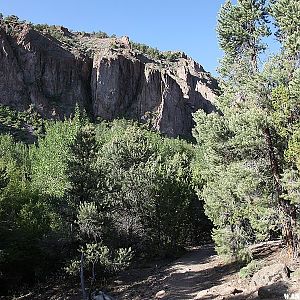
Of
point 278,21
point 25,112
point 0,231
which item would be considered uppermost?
point 25,112

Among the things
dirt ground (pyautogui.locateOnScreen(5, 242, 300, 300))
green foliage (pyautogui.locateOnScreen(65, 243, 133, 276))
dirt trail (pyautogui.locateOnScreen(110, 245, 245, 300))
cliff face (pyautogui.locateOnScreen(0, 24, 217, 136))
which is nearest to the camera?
dirt ground (pyautogui.locateOnScreen(5, 242, 300, 300))

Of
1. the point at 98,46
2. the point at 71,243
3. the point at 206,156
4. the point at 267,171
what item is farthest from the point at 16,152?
the point at 98,46

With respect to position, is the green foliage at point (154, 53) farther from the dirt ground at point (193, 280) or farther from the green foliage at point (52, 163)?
the dirt ground at point (193, 280)

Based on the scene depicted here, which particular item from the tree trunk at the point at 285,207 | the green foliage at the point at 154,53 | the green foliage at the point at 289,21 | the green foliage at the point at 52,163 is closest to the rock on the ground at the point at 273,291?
the tree trunk at the point at 285,207

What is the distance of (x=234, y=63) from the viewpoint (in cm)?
1600

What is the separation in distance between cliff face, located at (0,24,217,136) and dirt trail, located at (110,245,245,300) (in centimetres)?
6795

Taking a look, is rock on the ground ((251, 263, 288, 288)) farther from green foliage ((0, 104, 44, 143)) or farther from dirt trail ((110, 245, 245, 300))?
green foliage ((0, 104, 44, 143))

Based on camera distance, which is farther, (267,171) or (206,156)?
(206,156)

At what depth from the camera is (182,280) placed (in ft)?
63.1

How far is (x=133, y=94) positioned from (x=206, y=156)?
86228mm

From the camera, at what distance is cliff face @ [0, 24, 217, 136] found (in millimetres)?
88312

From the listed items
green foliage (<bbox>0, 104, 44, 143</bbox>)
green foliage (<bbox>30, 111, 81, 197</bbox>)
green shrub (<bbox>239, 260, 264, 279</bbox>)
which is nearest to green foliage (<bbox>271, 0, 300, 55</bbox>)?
green shrub (<bbox>239, 260, 264, 279</bbox>)

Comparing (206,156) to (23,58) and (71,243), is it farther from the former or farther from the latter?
(23,58)

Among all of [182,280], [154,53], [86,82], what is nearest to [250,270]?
[182,280]
